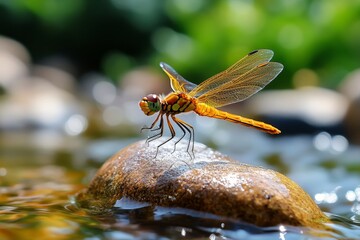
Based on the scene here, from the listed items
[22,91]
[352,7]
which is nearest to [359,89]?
[352,7]

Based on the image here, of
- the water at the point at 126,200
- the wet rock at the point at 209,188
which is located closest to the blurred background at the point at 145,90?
the water at the point at 126,200

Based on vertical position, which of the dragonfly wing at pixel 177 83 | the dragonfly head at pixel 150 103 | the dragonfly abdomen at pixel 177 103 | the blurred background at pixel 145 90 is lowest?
the dragonfly head at pixel 150 103

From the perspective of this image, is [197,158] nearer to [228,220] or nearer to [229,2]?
[228,220]

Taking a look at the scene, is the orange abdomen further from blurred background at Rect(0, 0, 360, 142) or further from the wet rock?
blurred background at Rect(0, 0, 360, 142)

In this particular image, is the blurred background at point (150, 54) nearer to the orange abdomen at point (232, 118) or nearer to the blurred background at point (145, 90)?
the blurred background at point (145, 90)

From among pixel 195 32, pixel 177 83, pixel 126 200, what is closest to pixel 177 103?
pixel 177 83
